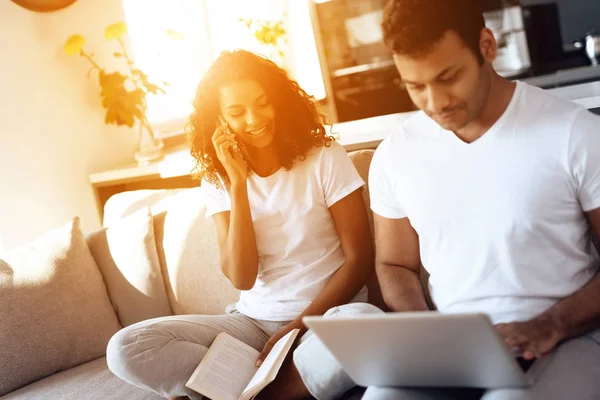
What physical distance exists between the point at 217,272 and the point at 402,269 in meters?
0.85

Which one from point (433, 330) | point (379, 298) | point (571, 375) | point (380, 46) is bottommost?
point (379, 298)

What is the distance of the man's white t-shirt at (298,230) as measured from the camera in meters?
1.81

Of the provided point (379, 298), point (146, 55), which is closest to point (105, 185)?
point (146, 55)

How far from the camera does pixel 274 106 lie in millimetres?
1876

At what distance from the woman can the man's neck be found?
1.78 feet

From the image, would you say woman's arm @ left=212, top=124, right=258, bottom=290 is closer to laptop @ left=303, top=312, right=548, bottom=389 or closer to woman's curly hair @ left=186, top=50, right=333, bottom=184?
woman's curly hair @ left=186, top=50, right=333, bottom=184

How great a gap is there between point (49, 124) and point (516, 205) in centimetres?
229

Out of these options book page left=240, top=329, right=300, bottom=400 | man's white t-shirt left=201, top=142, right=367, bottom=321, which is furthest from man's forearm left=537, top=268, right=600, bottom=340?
man's white t-shirt left=201, top=142, right=367, bottom=321

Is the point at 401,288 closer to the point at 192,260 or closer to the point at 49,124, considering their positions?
the point at 192,260

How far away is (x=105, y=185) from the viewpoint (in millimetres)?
3170

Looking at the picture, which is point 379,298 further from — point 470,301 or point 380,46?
point 380,46

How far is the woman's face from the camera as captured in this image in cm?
181

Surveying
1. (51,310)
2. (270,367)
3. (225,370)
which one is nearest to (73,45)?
(51,310)

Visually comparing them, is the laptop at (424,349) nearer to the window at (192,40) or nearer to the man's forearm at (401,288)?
the man's forearm at (401,288)
